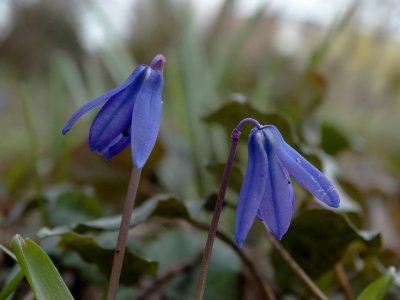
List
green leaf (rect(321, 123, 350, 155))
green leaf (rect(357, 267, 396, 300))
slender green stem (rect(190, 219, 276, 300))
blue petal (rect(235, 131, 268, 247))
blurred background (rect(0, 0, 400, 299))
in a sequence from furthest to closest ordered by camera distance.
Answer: green leaf (rect(321, 123, 350, 155)), blurred background (rect(0, 0, 400, 299)), slender green stem (rect(190, 219, 276, 300)), green leaf (rect(357, 267, 396, 300)), blue petal (rect(235, 131, 268, 247))

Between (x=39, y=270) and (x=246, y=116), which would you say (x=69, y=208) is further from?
(x=39, y=270)

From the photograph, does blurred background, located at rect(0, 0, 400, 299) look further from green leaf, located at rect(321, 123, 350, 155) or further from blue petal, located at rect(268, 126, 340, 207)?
blue petal, located at rect(268, 126, 340, 207)

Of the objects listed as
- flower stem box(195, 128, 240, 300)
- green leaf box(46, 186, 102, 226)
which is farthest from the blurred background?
flower stem box(195, 128, 240, 300)

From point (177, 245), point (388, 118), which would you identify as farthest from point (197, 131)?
point (388, 118)

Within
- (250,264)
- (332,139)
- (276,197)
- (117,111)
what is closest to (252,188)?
(276,197)

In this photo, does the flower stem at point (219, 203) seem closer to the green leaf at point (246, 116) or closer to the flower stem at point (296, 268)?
the flower stem at point (296, 268)

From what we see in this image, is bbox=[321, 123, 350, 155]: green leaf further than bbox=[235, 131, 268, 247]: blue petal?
Yes
